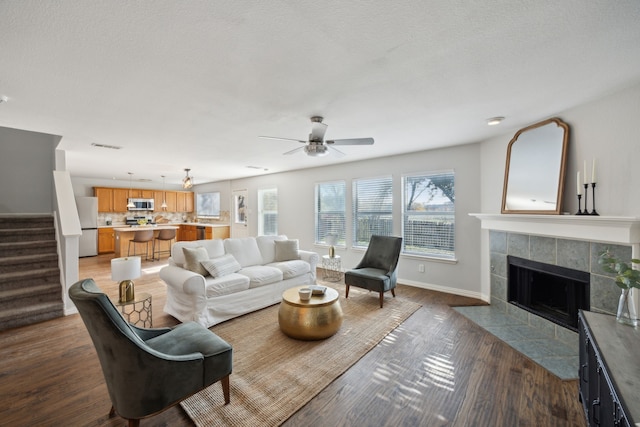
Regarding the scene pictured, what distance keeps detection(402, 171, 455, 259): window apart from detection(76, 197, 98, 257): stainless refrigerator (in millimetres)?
8751

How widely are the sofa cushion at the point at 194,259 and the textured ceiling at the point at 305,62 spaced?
61.6 inches

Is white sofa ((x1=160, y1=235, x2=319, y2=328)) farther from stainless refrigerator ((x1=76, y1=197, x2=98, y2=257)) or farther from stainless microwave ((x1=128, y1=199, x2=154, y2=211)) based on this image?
stainless microwave ((x1=128, y1=199, x2=154, y2=211))

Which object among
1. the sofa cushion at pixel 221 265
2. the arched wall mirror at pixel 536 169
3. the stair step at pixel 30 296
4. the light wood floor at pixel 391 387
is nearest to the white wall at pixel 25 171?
the stair step at pixel 30 296

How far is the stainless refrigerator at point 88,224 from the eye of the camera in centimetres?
760

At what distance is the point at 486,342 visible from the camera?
9.00 feet

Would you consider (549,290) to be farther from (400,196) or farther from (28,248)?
(28,248)

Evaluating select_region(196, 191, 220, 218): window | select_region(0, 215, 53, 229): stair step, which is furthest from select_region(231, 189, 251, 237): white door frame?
select_region(0, 215, 53, 229): stair step

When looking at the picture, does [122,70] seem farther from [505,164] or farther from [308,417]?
[505,164]

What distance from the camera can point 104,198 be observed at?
332 inches

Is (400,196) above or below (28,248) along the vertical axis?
above

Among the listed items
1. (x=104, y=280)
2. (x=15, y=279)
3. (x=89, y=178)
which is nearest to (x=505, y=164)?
(x=15, y=279)

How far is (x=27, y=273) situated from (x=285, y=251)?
3.44 m

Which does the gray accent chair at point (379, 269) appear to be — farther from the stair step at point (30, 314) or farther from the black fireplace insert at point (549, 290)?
the stair step at point (30, 314)

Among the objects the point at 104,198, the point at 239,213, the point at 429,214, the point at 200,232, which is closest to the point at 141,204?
the point at 104,198
